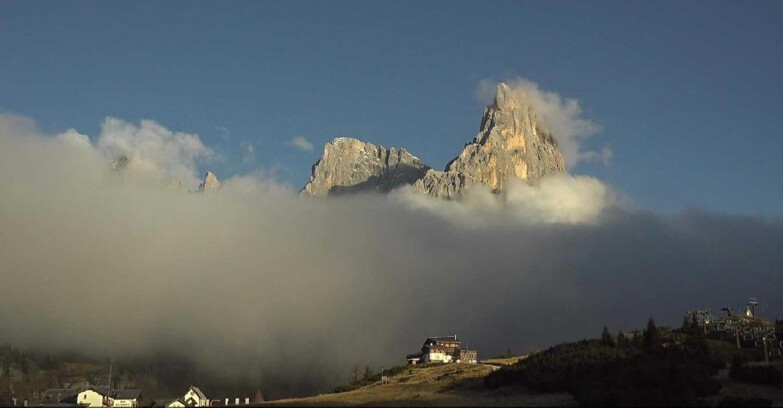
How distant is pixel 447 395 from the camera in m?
129

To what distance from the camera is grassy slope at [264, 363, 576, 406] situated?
112938mm

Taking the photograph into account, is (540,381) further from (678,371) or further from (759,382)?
(759,382)

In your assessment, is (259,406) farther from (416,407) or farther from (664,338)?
(664,338)

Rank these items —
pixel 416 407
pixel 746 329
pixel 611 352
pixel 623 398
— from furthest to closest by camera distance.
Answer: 1. pixel 746 329
2. pixel 611 352
3. pixel 416 407
4. pixel 623 398

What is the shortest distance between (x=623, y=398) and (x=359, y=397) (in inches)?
1942

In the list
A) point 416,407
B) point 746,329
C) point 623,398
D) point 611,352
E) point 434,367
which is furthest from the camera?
point 434,367

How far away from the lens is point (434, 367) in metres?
192

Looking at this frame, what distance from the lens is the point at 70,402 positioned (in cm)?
19512

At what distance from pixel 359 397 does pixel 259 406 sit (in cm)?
1888

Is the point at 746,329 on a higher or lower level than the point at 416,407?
higher

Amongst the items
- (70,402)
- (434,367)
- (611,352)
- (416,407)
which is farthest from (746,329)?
(70,402)

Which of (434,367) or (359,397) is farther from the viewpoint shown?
(434,367)

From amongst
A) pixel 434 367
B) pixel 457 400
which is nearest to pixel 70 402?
pixel 434 367

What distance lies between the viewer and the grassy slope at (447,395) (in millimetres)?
112938
